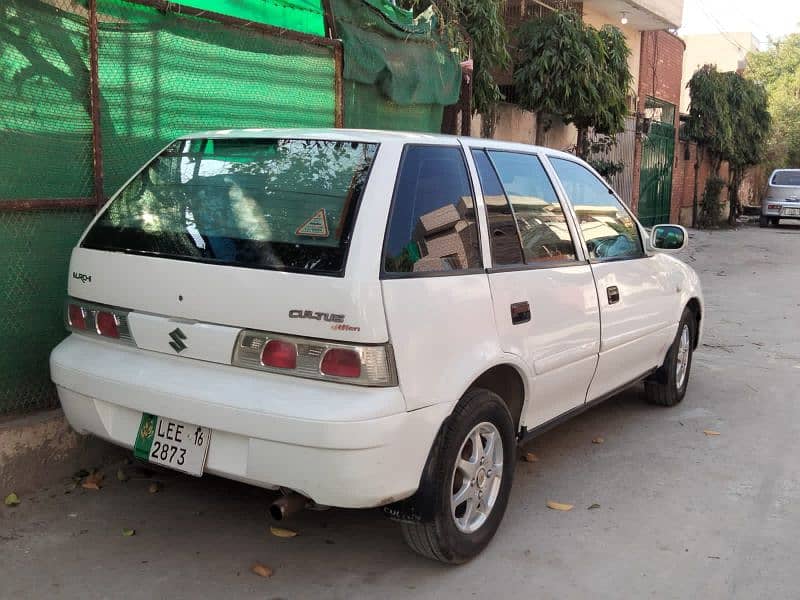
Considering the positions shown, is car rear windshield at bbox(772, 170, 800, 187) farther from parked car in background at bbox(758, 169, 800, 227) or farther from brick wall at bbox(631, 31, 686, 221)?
brick wall at bbox(631, 31, 686, 221)

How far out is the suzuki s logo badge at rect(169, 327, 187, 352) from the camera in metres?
3.10

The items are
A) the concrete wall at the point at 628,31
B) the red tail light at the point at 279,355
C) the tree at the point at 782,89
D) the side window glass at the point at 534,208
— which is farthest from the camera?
the tree at the point at 782,89

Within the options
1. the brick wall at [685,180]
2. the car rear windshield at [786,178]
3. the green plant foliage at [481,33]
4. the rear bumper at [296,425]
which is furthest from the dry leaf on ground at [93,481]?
the car rear windshield at [786,178]

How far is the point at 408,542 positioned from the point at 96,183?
8.42 feet

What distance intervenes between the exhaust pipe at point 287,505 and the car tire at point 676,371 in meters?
3.28

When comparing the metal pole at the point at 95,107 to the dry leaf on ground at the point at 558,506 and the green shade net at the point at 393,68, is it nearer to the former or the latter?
the green shade net at the point at 393,68

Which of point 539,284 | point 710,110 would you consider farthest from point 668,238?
point 710,110

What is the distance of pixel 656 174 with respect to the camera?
65.5ft

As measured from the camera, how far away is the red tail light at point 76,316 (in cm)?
349

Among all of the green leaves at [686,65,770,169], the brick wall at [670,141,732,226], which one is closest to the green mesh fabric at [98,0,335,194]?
the brick wall at [670,141,732,226]

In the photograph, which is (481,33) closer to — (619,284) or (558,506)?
(619,284)

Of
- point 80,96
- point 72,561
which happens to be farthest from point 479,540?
Answer: point 80,96

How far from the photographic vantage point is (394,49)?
22.0ft

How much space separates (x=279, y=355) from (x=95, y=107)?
87.8 inches
